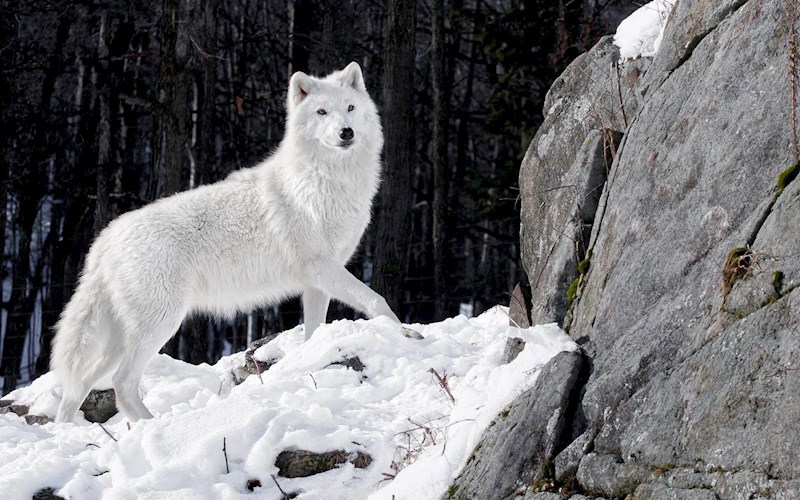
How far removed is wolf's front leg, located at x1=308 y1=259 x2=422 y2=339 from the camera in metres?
5.90

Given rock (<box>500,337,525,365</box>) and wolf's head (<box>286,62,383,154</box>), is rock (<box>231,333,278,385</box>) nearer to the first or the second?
wolf's head (<box>286,62,383,154</box>)

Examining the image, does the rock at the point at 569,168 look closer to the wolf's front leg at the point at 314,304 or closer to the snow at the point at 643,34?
the snow at the point at 643,34

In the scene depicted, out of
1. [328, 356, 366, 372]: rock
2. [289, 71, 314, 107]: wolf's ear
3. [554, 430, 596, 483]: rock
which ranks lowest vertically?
[328, 356, 366, 372]: rock

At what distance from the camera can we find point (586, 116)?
578 cm

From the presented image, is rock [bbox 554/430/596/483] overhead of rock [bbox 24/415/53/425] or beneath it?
overhead

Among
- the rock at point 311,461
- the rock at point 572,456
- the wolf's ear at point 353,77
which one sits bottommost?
the rock at point 311,461

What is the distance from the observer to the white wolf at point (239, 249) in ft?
18.8

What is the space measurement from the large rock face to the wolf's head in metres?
2.13

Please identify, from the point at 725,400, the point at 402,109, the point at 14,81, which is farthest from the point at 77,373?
the point at 14,81

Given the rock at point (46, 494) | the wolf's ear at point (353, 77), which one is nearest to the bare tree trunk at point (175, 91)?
the wolf's ear at point (353, 77)

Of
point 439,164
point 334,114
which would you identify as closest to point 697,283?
point 334,114

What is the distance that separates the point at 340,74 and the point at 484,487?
4168 mm

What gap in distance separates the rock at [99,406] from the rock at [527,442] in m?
3.31

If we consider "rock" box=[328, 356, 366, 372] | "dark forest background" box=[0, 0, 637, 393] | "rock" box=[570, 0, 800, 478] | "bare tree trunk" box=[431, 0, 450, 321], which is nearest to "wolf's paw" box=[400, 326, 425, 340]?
"rock" box=[328, 356, 366, 372]
